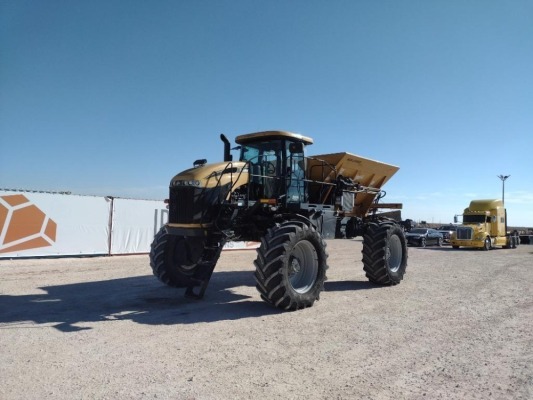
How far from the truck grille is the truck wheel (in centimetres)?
2412

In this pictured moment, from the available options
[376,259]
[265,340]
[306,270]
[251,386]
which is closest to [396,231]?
[376,259]

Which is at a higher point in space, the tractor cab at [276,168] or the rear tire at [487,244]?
the tractor cab at [276,168]

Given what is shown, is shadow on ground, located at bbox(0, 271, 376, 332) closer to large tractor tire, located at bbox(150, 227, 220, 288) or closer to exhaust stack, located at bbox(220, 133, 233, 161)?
large tractor tire, located at bbox(150, 227, 220, 288)

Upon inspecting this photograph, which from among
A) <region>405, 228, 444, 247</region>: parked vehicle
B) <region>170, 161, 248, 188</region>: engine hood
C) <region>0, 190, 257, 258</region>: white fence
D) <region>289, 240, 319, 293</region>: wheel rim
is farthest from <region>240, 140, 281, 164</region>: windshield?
<region>405, 228, 444, 247</region>: parked vehicle

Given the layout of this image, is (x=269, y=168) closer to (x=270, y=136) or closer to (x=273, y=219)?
(x=270, y=136)

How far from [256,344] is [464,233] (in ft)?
86.9

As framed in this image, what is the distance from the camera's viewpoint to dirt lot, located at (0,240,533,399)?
4215 millimetres

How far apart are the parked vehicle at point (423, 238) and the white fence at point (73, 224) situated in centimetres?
2120

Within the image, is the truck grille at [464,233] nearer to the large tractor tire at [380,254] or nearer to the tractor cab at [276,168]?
the large tractor tire at [380,254]

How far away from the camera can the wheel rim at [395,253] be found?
11.5m

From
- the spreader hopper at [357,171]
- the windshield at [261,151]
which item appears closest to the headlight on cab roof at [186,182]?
the windshield at [261,151]

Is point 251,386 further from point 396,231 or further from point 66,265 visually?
point 66,265

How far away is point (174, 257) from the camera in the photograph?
9.30 meters

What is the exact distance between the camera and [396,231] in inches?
457
